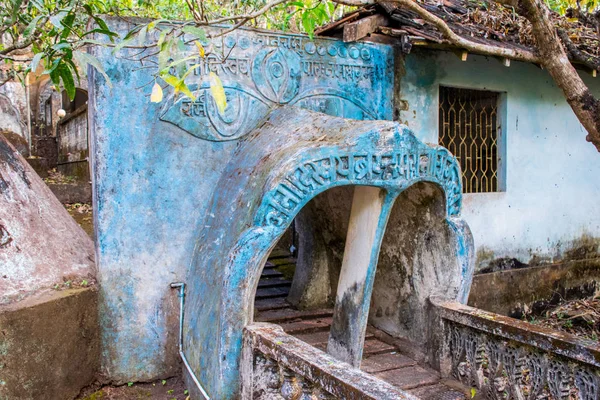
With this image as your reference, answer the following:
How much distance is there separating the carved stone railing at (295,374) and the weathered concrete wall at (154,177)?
3.97 feet

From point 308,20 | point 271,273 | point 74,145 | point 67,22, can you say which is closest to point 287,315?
point 271,273

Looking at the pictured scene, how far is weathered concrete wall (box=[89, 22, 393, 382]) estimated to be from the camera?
4387mm

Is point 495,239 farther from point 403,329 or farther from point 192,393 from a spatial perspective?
point 192,393

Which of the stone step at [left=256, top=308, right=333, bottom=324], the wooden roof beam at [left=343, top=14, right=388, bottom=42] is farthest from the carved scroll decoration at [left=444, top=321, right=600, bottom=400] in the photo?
the wooden roof beam at [left=343, top=14, right=388, bottom=42]

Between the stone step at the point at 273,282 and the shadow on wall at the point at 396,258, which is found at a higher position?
the shadow on wall at the point at 396,258

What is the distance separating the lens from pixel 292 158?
12.1 feet

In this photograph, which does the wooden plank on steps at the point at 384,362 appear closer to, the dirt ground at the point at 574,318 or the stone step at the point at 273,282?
the stone step at the point at 273,282

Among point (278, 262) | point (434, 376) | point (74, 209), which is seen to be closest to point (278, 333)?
point (434, 376)

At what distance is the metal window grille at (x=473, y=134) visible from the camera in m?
6.29

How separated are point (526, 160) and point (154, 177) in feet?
14.4

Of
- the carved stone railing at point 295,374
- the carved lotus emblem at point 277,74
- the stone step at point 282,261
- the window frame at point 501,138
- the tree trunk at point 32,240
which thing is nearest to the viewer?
the carved stone railing at point 295,374

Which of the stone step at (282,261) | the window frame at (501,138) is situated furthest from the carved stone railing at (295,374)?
the window frame at (501,138)

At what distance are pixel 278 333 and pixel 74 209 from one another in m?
5.56

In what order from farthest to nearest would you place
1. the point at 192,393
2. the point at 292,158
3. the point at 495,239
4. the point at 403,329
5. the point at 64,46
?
the point at 495,239 → the point at 403,329 → the point at 192,393 → the point at 292,158 → the point at 64,46
